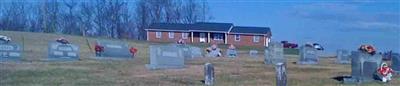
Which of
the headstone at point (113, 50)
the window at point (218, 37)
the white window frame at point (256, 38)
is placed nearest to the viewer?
the headstone at point (113, 50)

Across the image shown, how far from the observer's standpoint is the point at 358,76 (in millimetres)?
17469

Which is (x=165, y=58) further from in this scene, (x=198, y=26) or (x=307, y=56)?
(x=198, y=26)

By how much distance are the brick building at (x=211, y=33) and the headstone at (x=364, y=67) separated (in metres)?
68.1

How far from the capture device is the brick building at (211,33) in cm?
8662

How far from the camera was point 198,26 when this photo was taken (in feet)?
291

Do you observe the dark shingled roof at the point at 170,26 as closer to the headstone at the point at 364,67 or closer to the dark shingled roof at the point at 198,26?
the dark shingled roof at the point at 198,26

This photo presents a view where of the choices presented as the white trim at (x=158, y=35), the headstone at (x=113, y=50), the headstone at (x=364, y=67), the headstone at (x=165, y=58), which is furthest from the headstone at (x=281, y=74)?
the white trim at (x=158, y=35)

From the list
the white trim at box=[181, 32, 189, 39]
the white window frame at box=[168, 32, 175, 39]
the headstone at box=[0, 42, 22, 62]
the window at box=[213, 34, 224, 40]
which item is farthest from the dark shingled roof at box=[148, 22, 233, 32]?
the headstone at box=[0, 42, 22, 62]

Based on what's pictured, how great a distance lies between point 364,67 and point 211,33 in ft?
230

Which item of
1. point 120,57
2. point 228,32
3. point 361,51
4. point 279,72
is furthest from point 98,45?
point 228,32

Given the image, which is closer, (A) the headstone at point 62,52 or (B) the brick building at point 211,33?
(A) the headstone at point 62,52

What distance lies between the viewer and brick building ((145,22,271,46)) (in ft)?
284

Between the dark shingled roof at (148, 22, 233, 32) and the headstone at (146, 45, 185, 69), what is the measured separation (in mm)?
65014

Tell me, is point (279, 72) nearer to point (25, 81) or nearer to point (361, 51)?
point (25, 81)
